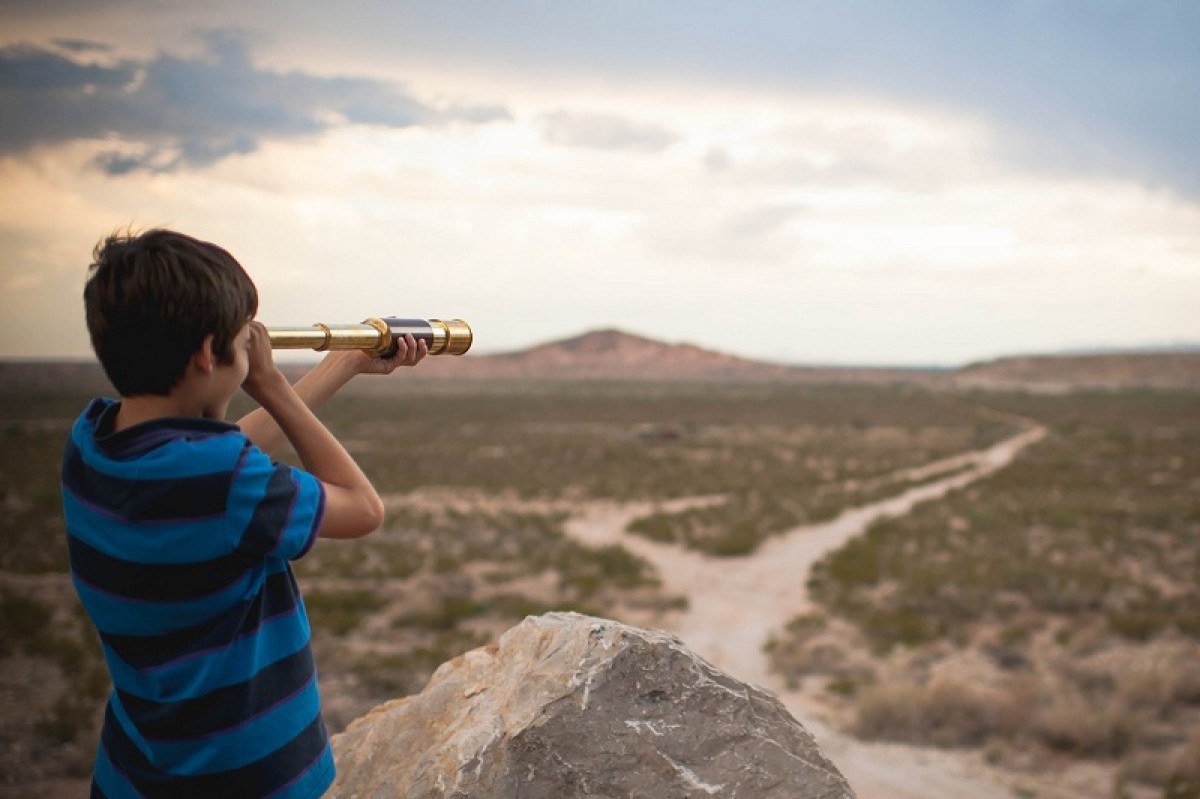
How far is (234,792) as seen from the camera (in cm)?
152

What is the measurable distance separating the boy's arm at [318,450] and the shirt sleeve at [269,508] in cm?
7

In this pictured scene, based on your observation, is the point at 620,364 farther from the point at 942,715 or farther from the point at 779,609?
the point at 942,715

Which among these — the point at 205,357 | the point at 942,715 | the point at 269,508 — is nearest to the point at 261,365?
the point at 205,357

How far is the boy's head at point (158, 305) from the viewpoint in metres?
1.31

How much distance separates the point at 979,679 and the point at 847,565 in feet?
16.3

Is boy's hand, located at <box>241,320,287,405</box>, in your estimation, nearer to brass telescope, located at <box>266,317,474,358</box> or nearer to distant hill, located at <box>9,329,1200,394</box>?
brass telescope, located at <box>266,317,474,358</box>

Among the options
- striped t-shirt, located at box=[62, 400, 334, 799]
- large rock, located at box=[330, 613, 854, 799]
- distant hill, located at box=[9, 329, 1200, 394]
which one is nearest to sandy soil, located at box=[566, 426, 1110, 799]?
large rock, located at box=[330, 613, 854, 799]

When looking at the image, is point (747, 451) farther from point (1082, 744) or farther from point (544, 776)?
point (544, 776)

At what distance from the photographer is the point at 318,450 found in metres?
1.55

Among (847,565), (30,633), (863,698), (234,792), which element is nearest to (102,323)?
(234,792)

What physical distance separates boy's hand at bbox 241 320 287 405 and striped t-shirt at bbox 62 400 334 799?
0.42 ft

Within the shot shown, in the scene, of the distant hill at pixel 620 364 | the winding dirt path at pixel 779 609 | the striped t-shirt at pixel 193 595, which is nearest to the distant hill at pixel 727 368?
the distant hill at pixel 620 364

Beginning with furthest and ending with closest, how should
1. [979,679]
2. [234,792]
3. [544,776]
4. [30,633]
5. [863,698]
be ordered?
1. [30,633]
2. [979,679]
3. [863,698]
4. [544,776]
5. [234,792]

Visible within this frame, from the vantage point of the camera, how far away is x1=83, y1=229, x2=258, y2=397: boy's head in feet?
4.31
